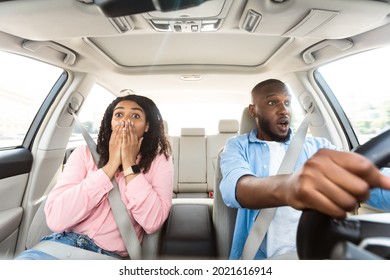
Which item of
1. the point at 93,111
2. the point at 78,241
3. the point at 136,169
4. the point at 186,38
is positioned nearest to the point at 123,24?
the point at 186,38

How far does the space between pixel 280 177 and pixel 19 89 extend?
0.87 metres

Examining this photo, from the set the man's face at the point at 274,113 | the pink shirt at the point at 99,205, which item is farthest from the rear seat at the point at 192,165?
the pink shirt at the point at 99,205

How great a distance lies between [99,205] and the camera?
76 centimetres

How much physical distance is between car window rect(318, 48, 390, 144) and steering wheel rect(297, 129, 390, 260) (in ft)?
0.91

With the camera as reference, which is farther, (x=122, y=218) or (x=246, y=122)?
(x=246, y=122)

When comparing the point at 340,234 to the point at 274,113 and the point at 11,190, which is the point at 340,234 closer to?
the point at 274,113

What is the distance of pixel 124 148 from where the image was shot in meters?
0.75

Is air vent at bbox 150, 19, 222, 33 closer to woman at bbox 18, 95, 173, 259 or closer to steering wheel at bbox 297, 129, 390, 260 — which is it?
woman at bbox 18, 95, 173, 259

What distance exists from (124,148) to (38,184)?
0.60 metres

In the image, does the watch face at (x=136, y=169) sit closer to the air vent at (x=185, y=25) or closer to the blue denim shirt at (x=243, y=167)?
the blue denim shirt at (x=243, y=167)

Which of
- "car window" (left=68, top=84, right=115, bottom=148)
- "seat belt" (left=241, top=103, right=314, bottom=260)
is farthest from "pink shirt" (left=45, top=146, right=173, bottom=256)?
"seat belt" (left=241, top=103, right=314, bottom=260)

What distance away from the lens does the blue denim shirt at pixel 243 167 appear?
70 cm
